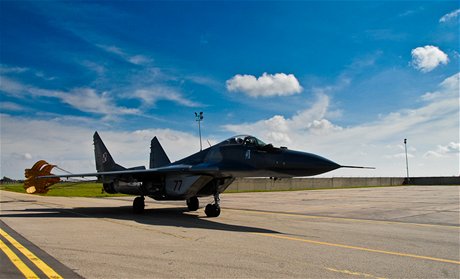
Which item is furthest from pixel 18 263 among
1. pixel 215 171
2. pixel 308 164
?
pixel 215 171

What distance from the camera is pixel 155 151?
865 inches

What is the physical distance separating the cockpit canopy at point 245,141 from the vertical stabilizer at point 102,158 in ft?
29.1

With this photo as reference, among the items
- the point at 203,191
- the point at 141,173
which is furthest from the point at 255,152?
the point at 141,173

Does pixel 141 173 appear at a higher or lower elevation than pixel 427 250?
higher

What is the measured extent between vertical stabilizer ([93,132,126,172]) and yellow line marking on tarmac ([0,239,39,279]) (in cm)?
1234

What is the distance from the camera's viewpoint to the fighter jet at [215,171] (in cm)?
1109

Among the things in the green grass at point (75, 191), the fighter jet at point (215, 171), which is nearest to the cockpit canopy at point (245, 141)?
the fighter jet at point (215, 171)

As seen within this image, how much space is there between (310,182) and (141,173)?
147ft

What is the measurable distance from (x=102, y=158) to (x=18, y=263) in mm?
15276

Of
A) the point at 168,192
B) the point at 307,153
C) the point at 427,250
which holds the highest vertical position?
the point at 307,153

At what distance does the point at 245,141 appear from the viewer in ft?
42.5

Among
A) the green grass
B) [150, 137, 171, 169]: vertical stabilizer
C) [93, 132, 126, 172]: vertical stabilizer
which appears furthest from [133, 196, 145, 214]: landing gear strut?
the green grass

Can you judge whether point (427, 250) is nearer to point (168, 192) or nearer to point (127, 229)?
point (127, 229)

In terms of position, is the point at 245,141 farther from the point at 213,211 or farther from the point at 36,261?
the point at 36,261
